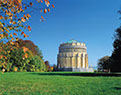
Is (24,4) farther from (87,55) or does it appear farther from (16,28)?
(87,55)

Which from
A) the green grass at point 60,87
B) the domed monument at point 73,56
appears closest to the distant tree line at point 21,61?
the domed monument at point 73,56

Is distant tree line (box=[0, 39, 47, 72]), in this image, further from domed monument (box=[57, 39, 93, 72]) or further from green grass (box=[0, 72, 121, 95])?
green grass (box=[0, 72, 121, 95])

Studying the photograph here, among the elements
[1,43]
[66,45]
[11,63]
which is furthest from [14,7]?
[66,45]

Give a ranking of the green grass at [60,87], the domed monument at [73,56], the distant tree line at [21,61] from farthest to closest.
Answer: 1. the domed monument at [73,56]
2. the distant tree line at [21,61]
3. the green grass at [60,87]

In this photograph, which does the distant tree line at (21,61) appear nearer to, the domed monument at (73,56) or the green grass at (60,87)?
the domed monument at (73,56)

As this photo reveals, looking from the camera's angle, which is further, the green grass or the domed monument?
the domed monument

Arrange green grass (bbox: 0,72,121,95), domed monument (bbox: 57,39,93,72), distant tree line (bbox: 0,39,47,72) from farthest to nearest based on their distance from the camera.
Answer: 1. domed monument (bbox: 57,39,93,72)
2. distant tree line (bbox: 0,39,47,72)
3. green grass (bbox: 0,72,121,95)

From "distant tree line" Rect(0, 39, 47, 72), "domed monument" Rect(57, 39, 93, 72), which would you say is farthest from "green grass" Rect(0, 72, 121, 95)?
"domed monument" Rect(57, 39, 93, 72)

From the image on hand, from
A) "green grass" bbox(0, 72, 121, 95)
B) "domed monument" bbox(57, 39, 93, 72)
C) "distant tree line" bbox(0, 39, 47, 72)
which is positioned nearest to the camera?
"green grass" bbox(0, 72, 121, 95)

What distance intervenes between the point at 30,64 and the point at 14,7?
3740 cm

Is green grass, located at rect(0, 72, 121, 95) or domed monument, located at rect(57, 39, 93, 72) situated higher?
domed monument, located at rect(57, 39, 93, 72)

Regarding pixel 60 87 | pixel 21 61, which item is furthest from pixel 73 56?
pixel 60 87

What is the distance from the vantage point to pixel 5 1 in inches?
152

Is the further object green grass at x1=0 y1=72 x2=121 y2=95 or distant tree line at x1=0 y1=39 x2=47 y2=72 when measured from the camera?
distant tree line at x1=0 y1=39 x2=47 y2=72
